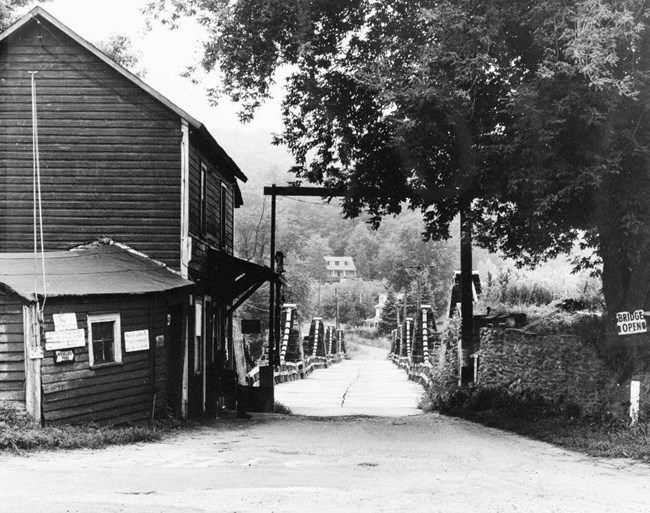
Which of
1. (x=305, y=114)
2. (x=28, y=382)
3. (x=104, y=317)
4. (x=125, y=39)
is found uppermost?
(x=125, y=39)

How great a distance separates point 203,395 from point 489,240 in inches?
331

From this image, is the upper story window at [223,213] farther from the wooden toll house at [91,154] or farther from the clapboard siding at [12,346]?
the clapboard siding at [12,346]

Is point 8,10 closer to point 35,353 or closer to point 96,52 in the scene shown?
point 96,52

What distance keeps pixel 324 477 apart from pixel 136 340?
720cm

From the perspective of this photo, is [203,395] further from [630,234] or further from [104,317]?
[630,234]

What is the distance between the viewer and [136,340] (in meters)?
16.8

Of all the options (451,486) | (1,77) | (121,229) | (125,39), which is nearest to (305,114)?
(121,229)

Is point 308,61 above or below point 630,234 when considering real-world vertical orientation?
above

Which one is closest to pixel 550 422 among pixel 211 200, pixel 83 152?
pixel 211 200

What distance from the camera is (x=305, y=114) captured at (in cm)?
2064

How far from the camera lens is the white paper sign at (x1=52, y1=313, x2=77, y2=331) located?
1430 centimetres

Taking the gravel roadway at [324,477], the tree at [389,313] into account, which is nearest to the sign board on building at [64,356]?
the gravel roadway at [324,477]

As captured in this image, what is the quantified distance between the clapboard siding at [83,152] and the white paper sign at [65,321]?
4685mm

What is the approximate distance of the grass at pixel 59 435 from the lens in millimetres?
12664
